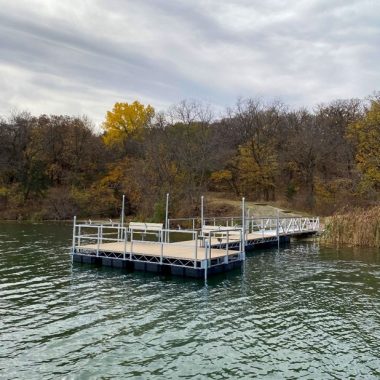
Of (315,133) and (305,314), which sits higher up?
(315,133)

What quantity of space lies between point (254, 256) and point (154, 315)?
14.7 metres

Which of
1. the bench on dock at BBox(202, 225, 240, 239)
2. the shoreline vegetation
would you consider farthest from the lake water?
the shoreline vegetation

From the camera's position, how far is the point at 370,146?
4450cm

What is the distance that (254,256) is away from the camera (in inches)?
1092

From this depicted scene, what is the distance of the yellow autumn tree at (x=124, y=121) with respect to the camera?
69188mm

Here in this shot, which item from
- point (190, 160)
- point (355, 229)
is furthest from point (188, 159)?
point (355, 229)

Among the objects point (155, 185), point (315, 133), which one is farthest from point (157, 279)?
point (315, 133)

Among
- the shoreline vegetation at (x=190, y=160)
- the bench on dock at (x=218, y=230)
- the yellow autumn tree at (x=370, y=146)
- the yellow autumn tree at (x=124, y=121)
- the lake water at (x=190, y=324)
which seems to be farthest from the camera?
the yellow autumn tree at (x=124, y=121)

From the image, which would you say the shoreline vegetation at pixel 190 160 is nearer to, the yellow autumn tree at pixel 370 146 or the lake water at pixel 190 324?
the yellow autumn tree at pixel 370 146

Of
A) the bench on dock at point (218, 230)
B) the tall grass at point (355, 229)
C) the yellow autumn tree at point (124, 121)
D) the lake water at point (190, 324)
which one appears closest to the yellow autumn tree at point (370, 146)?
the tall grass at point (355, 229)

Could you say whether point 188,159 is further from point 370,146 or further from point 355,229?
point 355,229

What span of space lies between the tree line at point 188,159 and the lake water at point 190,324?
2620 cm

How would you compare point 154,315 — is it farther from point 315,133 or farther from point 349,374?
point 315,133

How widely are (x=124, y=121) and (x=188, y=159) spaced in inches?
870
